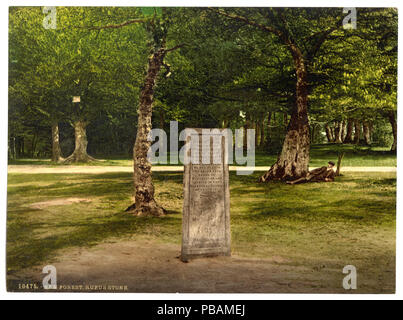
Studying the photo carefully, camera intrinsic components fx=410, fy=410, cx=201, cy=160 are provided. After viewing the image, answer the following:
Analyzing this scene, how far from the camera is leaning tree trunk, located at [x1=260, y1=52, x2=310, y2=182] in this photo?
8031 millimetres

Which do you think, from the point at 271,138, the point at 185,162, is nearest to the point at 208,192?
the point at 185,162

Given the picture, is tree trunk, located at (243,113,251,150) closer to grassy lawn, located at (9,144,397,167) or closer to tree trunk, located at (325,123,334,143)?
grassy lawn, located at (9,144,397,167)

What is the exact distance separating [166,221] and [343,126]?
4.00 meters

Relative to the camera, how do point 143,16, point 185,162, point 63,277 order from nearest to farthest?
point 185,162
point 63,277
point 143,16

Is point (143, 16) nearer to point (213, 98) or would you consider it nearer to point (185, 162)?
point (213, 98)

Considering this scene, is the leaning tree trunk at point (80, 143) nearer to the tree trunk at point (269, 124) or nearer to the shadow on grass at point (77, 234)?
the shadow on grass at point (77, 234)

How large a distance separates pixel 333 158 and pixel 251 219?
208cm

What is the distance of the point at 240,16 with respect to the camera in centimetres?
793

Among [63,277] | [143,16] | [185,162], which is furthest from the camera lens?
[143,16]

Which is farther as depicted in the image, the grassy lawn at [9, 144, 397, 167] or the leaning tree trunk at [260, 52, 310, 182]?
the leaning tree trunk at [260, 52, 310, 182]

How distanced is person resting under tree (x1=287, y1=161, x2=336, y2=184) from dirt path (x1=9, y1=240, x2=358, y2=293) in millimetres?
1735

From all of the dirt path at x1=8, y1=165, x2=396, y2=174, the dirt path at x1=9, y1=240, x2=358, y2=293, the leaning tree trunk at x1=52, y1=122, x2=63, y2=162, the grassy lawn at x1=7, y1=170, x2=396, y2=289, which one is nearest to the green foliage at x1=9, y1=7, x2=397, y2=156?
the leaning tree trunk at x1=52, y1=122, x2=63, y2=162

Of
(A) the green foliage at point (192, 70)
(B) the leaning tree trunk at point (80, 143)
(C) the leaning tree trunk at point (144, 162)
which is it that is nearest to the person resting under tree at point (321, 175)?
(A) the green foliage at point (192, 70)

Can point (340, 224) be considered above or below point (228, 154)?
below
